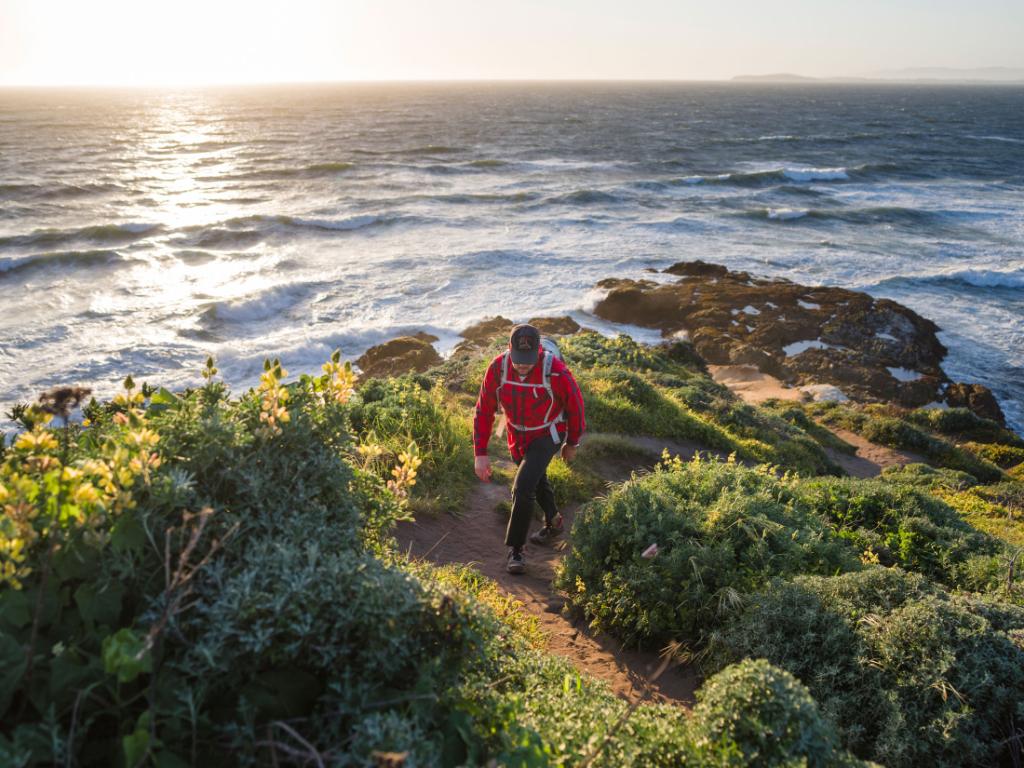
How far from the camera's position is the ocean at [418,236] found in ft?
61.4

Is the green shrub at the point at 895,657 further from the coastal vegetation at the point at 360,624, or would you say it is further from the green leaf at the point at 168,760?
the green leaf at the point at 168,760

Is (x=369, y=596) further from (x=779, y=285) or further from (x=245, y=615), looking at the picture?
(x=779, y=285)

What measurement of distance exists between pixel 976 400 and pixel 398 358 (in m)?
Result: 14.7

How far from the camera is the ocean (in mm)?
18719

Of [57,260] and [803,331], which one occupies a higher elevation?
[57,260]

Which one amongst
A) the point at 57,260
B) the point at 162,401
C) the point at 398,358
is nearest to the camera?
the point at 162,401

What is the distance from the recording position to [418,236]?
30.0 meters

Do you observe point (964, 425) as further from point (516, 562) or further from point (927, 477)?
point (516, 562)

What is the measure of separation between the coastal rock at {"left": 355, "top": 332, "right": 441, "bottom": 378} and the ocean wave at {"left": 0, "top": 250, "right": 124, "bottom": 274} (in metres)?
14.2

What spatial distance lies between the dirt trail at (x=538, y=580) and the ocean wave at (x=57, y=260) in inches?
911

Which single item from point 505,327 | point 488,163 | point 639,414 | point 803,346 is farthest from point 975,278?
point 488,163

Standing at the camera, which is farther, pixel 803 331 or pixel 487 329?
pixel 803 331

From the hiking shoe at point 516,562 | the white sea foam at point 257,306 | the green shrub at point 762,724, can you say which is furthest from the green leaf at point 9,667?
the white sea foam at point 257,306

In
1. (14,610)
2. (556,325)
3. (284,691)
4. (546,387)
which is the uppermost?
(14,610)
